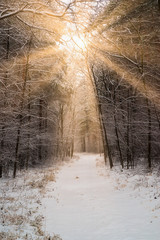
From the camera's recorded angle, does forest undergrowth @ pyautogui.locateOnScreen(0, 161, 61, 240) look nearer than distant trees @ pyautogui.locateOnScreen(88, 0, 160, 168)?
Yes

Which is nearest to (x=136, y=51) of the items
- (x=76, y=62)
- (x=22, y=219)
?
(x=76, y=62)

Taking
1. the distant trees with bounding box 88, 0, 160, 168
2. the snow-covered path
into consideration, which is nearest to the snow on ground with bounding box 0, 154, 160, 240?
the snow-covered path

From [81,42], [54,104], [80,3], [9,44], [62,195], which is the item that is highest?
[9,44]

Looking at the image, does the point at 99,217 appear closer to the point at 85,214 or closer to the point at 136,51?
the point at 85,214

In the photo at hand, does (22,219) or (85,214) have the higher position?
(22,219)

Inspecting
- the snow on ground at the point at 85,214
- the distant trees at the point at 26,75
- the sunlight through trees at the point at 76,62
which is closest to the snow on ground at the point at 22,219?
the snow on ground at the point at 85,214

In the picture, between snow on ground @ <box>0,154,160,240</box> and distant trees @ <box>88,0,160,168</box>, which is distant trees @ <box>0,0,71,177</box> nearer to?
distant trees @ <box>88,0,160,168</box>

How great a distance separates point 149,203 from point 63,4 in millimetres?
6591

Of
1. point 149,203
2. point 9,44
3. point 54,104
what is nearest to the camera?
point 149,203

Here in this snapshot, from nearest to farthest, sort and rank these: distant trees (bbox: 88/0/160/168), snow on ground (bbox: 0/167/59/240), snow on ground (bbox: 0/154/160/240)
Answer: snow on ground (bbox: 0/167/59/240), snow on ground (bbox: 0/154/160/240), distant trees (bbox: 88/0/160/168)

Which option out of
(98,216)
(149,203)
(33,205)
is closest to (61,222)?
(98,216)

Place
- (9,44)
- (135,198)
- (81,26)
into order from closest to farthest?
(81,26) < (135,198) < (9,44)

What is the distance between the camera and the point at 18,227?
16.5ft

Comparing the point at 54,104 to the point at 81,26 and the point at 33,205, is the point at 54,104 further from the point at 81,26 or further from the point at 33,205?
the point at 81,26
